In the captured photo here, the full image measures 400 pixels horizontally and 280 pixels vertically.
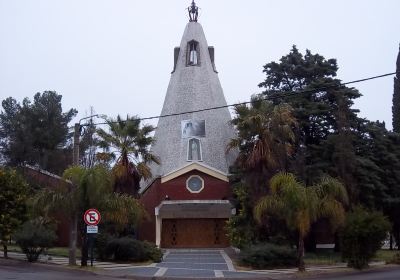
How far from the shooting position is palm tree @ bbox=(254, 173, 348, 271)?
22.4 meters

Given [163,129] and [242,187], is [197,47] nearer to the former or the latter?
[163,129]

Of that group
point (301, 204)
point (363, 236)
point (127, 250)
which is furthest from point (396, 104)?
point (127, 250)

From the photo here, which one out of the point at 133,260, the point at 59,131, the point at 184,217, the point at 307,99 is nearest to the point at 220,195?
the point at 184,217

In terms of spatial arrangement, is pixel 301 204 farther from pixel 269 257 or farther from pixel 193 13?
pixel 193 13

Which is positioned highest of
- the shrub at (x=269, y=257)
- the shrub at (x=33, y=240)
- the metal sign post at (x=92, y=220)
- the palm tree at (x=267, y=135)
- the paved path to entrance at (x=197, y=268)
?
the palm tree at (x=267, y=135)

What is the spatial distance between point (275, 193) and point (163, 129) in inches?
951

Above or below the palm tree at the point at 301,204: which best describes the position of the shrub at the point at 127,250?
below

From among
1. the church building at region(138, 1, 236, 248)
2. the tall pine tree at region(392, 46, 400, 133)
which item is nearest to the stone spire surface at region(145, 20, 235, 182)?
the church building at region(138, 1, 236, 248)

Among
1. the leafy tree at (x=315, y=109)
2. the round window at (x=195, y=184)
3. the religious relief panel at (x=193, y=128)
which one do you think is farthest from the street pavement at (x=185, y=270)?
the religious relief panel at (x=193, y=128)

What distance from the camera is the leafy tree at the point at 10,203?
27.5 meters

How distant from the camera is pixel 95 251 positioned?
28.2 meters

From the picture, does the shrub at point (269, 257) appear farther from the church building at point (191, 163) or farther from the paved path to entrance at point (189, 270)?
the church building at point (191, 163)

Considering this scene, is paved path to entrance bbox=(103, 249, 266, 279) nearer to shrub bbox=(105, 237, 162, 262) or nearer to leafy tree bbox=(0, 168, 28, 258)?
shrub bbox=(105, 237, 162, 262)

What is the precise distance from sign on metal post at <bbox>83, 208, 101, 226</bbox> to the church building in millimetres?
16204
